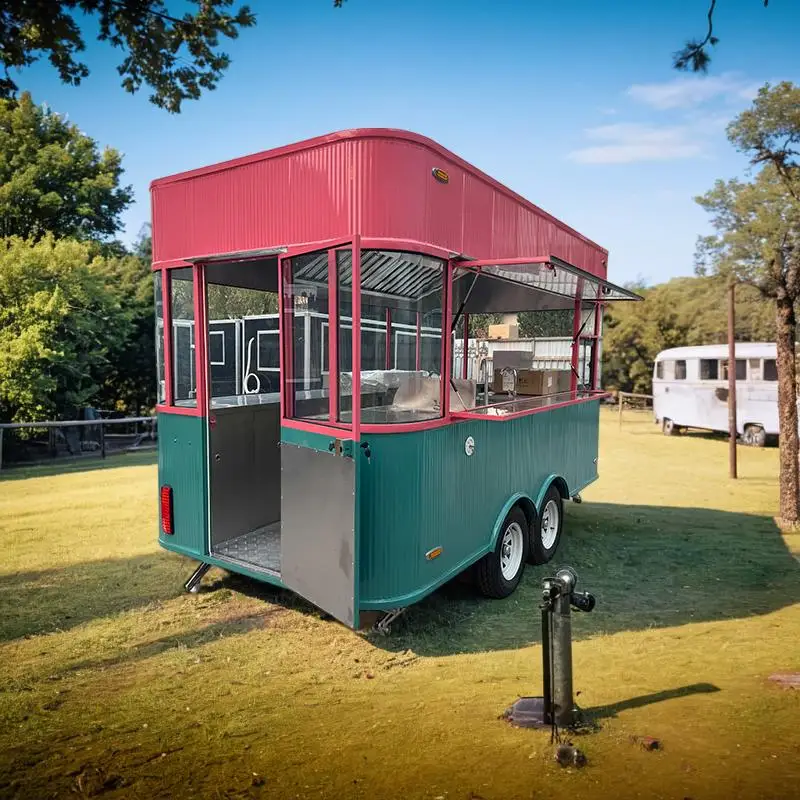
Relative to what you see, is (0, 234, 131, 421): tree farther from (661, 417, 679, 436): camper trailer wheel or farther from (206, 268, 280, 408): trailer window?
(661, 417, 679, 436): camper trailer wheel

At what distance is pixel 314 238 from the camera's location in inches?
168

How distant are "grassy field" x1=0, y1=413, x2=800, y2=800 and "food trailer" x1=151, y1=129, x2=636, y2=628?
0.48m

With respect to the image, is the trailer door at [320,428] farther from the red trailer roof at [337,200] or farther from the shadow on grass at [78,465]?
the shadow on grass at [78,465]

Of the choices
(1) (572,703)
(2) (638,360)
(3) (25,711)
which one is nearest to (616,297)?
(1) (572,703)

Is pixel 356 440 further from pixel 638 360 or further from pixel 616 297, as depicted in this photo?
pixel 638 360

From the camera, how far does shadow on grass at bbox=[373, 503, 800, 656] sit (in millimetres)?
4758

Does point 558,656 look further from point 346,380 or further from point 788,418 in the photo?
point 788,418

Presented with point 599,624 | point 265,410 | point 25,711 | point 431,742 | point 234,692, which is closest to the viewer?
point 431,742

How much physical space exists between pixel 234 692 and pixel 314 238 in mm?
2934

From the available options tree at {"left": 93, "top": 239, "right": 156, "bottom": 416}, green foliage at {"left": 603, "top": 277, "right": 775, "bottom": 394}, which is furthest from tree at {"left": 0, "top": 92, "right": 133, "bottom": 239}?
green foliage at {"left": 603, "top": 277, "right": 775, "bottom": 394}

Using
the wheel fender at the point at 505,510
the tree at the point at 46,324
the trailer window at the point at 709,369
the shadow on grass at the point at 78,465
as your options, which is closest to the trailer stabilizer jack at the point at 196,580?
the wheel fender at the point at 505,510

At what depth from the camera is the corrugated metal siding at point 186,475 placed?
5.16m

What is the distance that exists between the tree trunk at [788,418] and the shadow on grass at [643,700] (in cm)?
551

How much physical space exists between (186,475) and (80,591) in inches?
57.3
